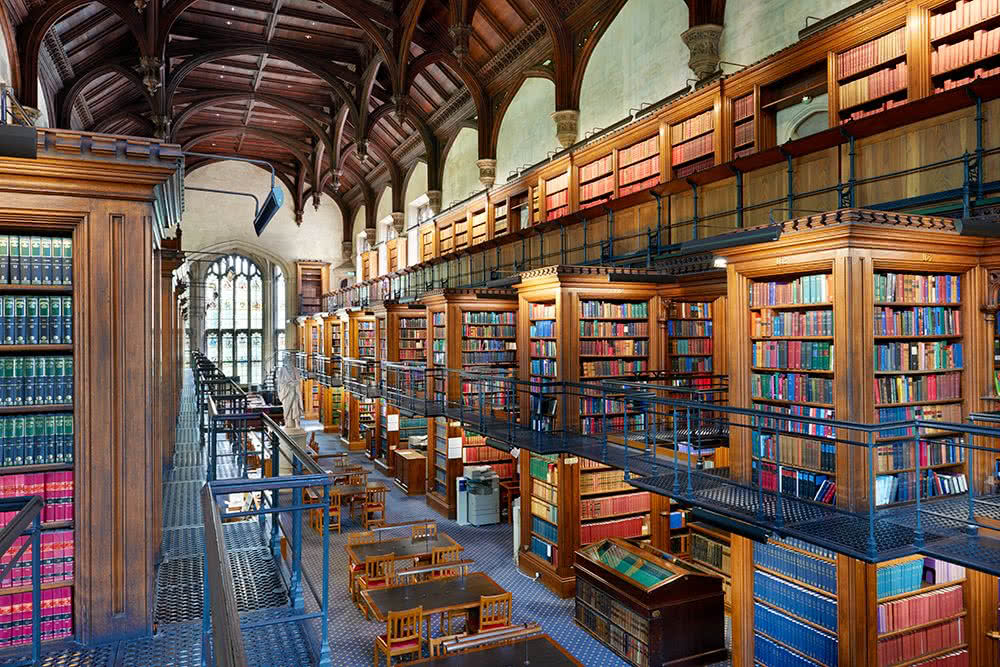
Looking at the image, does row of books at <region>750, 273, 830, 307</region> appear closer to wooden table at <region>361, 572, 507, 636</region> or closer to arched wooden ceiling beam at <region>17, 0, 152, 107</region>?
wooden table at <region>361, 572, 507, 636</region>

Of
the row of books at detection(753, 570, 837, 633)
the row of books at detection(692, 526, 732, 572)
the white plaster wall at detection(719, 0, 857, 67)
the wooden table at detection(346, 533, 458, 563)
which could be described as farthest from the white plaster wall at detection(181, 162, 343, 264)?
the row of books at detection(753, 570, 837, 633)

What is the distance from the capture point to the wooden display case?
19.6ft

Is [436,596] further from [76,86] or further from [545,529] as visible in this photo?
[76,86]

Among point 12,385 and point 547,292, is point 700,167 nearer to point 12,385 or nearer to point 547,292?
point 547,292

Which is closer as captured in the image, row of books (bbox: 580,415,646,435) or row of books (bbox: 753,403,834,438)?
row of books (bbox: 753,403,834,438)

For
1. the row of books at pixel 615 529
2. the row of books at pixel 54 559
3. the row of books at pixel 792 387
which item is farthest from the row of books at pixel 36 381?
the row of books at pixel 615 529

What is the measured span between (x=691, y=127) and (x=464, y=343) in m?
4.87

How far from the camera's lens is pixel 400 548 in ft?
24.8

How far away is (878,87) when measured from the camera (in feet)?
19.8

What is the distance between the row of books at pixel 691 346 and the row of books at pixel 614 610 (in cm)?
334

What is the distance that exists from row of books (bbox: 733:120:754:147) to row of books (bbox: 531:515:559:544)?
201 inches

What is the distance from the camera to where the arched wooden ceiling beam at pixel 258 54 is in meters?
15.2

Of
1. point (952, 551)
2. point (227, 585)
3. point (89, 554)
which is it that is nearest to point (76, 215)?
point (89, 554)

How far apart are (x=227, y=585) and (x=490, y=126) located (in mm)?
13681
